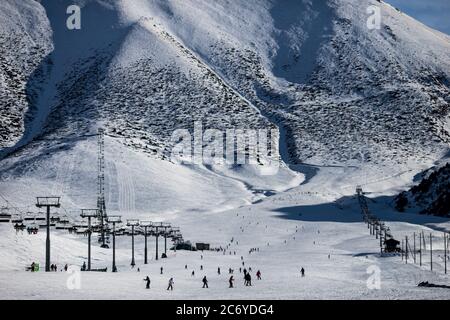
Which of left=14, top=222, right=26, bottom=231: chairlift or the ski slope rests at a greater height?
left=14, top=222, right=26, bottom=231: chairlift

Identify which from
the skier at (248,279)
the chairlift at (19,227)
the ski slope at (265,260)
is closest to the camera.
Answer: the ski slope at (265,260)

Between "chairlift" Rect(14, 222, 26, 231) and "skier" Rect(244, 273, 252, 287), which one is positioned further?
"chairlift" Rect(14, 222, 26, 231)

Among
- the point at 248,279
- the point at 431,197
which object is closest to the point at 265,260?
the point at 248,279

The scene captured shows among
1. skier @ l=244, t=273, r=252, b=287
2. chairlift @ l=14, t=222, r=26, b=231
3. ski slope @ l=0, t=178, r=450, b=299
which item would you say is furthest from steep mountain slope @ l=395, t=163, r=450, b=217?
skier @ l=244, t=273, r=252, b=287

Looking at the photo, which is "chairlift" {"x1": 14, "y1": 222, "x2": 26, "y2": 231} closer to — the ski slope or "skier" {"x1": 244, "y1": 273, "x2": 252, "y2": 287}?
the ski slope

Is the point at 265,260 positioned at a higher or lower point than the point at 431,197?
lower

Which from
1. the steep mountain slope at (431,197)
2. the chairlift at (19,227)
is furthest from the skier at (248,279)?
the steep mountain slope at (431,197)

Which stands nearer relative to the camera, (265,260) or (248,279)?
(248,279)

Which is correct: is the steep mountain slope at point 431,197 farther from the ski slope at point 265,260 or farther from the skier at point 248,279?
the skier at point 248,279

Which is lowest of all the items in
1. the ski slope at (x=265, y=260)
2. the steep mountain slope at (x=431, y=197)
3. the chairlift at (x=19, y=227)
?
the ski slope at (x=265, y=260)

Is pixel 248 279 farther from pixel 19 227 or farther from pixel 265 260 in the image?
pixel 265 260

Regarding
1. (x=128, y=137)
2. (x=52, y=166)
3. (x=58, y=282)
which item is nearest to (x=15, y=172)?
(x=52, y=166)

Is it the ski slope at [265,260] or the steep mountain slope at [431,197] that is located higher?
the steep mountain slope at [431,197]
